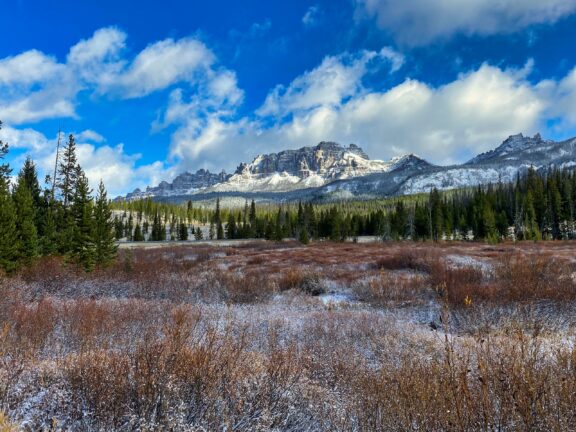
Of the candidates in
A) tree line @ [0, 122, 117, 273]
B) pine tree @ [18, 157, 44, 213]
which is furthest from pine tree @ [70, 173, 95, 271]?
pine tree @ [18, 157, 44, 213]

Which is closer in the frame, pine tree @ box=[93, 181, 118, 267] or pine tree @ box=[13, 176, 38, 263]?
pine tree @ box=[13, 176, 38, 263]

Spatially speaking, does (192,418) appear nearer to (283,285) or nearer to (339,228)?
(283,285)

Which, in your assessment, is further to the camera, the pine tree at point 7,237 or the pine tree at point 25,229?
the pine tree at point 25,229

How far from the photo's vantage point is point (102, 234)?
2467cm

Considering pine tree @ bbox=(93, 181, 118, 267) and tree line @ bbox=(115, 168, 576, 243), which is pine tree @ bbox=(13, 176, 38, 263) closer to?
pine tree @ bbox=(93, 181, 118, 267)

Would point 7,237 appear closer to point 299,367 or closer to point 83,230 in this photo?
point 83,230

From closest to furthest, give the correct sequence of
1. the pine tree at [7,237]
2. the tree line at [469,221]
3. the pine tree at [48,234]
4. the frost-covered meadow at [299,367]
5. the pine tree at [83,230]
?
1. the frost-covered meadow at [299,367]
2. the pine tree at [7,237]
3. the pine tree at [83,230]
4. the pine tree at [48,234]
5. the tree line at [469,221]

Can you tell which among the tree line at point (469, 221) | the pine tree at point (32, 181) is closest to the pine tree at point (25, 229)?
the pine tree at point (32, 181)

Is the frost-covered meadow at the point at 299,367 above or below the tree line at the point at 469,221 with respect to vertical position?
below

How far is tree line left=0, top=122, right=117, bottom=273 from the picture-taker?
62.2 feet

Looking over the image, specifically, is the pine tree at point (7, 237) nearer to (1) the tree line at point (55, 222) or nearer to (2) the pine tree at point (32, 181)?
(1) the tree line at point (55, 222)

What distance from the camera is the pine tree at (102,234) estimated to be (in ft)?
78.4

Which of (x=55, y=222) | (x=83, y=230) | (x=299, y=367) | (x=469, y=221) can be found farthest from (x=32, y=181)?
(x=469, y=221)

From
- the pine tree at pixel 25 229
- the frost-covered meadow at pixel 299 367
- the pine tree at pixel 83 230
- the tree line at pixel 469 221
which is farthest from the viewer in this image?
the tree line at pixel 469 221
